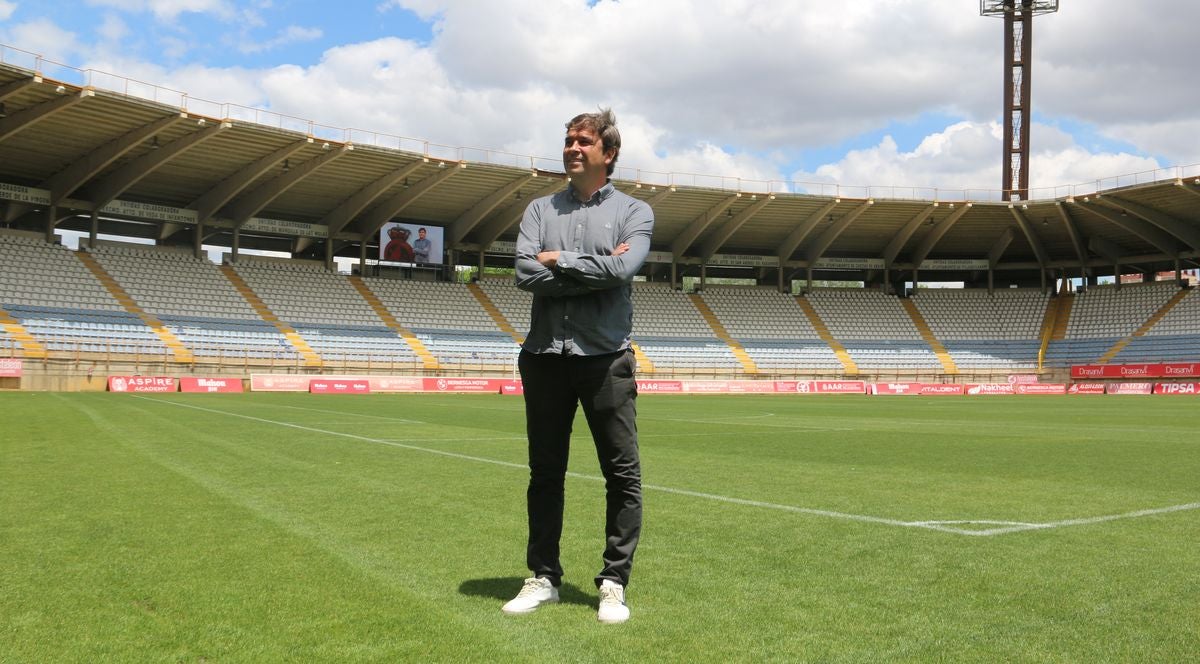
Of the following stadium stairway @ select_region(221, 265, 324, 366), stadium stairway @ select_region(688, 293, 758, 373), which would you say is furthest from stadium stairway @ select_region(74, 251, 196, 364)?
stadium stairway @ select_region(688, 293, 758, 373)

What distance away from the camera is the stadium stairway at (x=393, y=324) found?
44125mm

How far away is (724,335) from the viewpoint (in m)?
52.8

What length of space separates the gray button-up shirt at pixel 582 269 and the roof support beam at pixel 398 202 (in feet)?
125

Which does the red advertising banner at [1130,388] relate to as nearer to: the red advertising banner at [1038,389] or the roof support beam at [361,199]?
the red advertising banner at [1038,389]

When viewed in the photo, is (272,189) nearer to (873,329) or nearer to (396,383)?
(396,383)

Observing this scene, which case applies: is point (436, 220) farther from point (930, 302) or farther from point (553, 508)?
point (553, 508)

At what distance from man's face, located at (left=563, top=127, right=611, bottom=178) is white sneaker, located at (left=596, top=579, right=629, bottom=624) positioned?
1818 mm

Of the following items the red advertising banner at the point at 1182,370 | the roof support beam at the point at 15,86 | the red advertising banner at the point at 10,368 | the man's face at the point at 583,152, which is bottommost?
the red advertising banner at the point at 10,368

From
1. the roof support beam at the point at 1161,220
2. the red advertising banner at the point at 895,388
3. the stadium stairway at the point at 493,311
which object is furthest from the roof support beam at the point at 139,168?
the roof support beam at the point at 1161,220

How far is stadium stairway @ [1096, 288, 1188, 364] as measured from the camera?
50.2 m

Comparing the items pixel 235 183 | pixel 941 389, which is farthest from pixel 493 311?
pixel 941 389

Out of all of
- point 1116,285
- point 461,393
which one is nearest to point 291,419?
point 461,393

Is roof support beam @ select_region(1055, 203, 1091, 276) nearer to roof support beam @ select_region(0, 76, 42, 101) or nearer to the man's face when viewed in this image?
roof support beam @ select_region(0, 76, 42, 101)

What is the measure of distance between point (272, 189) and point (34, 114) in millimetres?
11309
